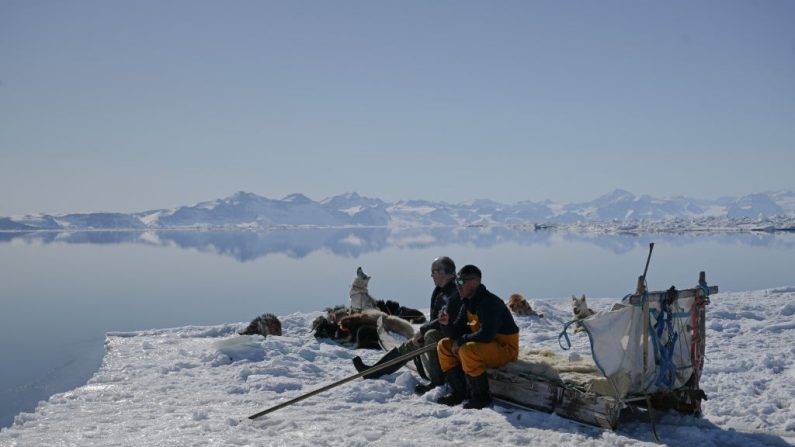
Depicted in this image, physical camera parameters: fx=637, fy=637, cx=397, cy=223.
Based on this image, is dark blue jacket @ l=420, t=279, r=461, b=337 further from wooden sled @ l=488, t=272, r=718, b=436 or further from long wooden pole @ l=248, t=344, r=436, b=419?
wooden sled @ l=488, t=272, r=718, b=436

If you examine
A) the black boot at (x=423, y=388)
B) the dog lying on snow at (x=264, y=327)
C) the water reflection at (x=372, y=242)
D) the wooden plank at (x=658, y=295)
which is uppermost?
the wooden plank at (x=658, y=295)

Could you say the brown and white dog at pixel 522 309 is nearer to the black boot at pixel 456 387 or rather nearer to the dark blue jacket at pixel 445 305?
the dark blue jacket at pixel 445 305

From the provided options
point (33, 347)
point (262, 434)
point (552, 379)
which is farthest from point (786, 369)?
point (33, 347)

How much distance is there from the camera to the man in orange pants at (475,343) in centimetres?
643

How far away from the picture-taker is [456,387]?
269 inches

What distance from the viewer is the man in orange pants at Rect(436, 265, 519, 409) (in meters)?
6.43

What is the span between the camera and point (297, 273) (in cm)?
3950

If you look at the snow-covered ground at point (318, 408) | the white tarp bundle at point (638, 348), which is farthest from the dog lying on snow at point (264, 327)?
the white tarp bundle at point (638, 348)

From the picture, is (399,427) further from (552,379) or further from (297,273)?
(297,273)

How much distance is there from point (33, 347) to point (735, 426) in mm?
13682

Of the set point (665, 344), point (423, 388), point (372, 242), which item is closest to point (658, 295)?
point (665, 344)

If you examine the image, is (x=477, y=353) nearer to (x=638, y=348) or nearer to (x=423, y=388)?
(x=423, y=388)

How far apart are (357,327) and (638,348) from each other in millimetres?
6072

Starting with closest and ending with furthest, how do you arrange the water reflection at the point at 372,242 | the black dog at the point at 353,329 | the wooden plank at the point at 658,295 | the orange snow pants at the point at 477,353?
1. the wooden plank at the point at 658,295
2. the orange snow pants at the point at 477,353
3. the black dog at the point at 353,329
4. the water reflection at the point at 372,242
